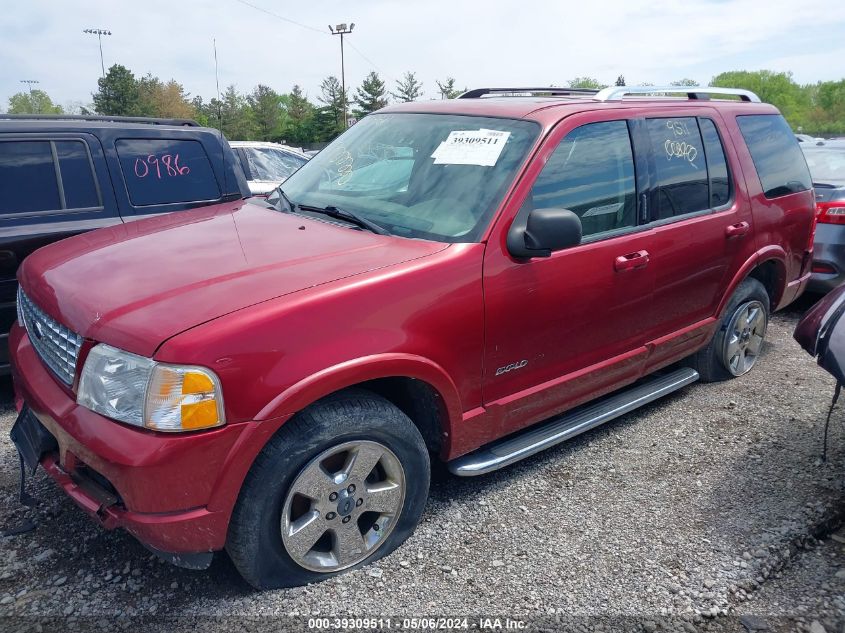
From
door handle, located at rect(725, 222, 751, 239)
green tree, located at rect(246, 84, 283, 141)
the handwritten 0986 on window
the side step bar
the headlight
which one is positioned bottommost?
the side step bar

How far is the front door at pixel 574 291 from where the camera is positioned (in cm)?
297

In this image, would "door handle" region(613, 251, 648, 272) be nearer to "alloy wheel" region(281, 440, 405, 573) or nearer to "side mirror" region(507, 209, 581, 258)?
"side mirror" region(507, 209, 581, 258)

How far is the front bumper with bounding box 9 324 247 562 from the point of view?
217 cm

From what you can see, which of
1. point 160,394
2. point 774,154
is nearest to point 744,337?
point 774,154

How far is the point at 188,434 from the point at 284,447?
0.35 metres

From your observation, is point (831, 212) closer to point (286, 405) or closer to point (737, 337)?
point (737, 337)

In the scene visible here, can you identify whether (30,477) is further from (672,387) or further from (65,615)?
(672,387)

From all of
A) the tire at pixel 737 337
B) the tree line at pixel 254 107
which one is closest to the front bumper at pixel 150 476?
the tire at pixel 737 337

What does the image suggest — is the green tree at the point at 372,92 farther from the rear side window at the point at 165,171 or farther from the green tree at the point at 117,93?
the rear side window at the point at 165,171

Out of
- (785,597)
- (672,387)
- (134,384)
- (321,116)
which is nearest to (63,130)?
(134,384)

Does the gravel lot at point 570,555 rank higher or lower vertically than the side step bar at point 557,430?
lower

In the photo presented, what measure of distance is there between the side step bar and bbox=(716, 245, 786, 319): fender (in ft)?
1.75

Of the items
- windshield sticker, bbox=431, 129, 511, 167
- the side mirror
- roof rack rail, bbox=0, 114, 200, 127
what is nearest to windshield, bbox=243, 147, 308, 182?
roof rack rail, bbox=0, 114, 200, 127

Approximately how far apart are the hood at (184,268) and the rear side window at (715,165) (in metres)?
2.19
